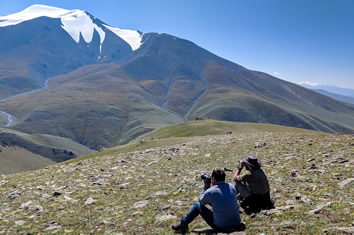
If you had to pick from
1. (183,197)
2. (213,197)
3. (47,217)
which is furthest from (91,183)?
(213,197)

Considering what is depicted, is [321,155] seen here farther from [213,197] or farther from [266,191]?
[213,197]

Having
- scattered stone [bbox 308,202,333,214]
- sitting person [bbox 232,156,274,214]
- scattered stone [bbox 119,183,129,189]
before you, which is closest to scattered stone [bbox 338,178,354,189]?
scattered stone [bbox 308,202,333,214]

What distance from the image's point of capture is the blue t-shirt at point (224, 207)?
984 centimetres

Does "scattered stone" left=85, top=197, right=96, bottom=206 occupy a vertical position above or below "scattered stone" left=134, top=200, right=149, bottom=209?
below

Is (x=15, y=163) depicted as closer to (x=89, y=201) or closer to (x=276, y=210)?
(x=89, y=201)

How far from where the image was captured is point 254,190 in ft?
37.7

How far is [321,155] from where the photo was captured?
22109 mm

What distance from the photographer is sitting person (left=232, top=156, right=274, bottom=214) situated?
11.4m

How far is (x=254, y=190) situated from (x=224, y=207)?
2.36m

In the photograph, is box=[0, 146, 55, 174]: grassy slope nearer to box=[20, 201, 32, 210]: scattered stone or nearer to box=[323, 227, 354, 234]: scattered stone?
box=[20, 201, 32, 210]: scattered stone

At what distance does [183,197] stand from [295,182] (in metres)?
7.03

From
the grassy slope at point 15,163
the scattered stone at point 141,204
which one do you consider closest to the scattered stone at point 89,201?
the scattered stone at point 141,204

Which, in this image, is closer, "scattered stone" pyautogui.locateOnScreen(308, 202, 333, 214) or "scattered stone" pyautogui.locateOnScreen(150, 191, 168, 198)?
"scattered stone" pyautogui.locateOnScreen(308, 202, 333, 214)

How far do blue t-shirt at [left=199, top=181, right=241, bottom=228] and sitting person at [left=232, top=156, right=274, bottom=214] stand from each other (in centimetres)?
189
